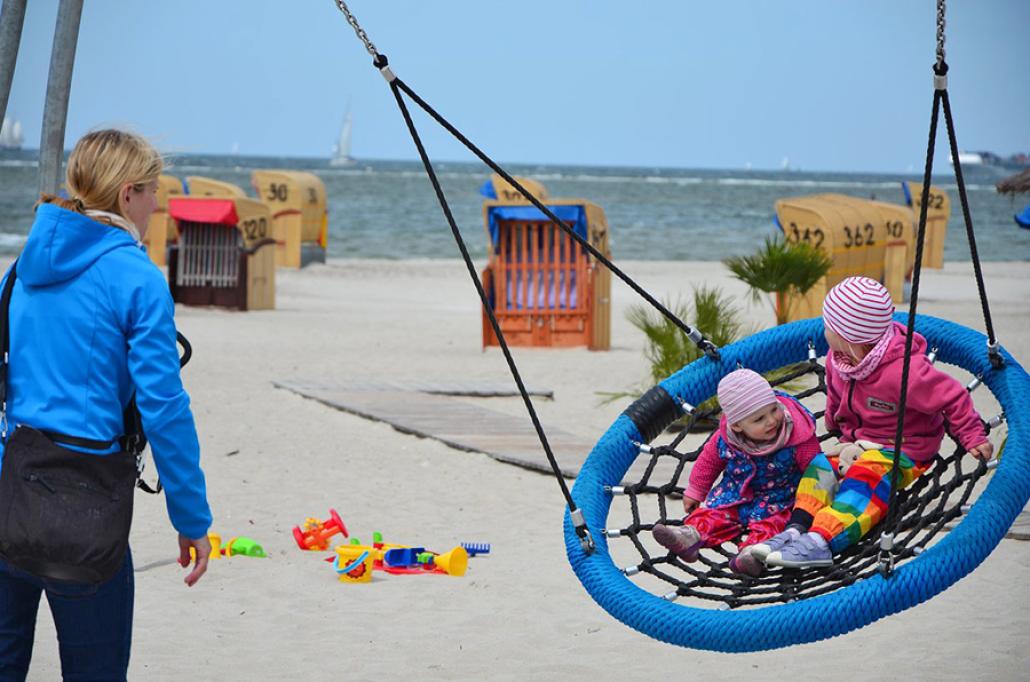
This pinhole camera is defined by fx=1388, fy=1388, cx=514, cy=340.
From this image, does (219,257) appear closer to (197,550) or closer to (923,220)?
(923,220)

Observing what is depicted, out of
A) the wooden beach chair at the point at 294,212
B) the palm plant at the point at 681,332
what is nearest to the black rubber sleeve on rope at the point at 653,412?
the palm plant at the point at 681,332

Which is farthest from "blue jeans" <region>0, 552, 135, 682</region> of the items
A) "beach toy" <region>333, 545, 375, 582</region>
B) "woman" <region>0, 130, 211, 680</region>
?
"beach toy" <region>333, 545, 375, 582</region>

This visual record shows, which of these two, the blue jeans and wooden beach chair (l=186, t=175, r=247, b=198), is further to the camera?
wooden beach chair (l=186, t=175, r=247, b=198)

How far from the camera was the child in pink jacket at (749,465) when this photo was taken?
4043 mm

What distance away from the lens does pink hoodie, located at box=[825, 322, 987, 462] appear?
3.99m

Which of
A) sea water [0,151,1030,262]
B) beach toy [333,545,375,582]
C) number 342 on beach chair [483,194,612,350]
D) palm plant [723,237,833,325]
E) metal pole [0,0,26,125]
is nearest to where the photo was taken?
metal pole [0,0,26,125]

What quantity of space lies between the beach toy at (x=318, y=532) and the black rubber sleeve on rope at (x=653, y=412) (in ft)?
6.44

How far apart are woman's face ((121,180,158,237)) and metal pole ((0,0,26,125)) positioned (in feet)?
7.59

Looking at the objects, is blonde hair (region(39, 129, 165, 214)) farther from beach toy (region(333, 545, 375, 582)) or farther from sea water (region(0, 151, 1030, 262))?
sea water (region(0, 151, 1030, 262))

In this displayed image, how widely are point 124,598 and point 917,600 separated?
5.95 ft

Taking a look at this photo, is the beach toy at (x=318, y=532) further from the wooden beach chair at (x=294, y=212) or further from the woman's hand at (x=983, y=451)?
the wooden beach chair at (x=294, y=212)

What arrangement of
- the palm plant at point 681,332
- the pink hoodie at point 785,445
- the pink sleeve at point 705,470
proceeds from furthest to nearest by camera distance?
the palm plant at point 681,332, the pink sleeve at point 705,470, the pink hoodie at point 785,445

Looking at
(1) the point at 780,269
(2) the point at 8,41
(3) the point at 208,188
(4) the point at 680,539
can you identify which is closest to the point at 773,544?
(4) the point at 680,539

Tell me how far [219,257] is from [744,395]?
12380 millimetres
